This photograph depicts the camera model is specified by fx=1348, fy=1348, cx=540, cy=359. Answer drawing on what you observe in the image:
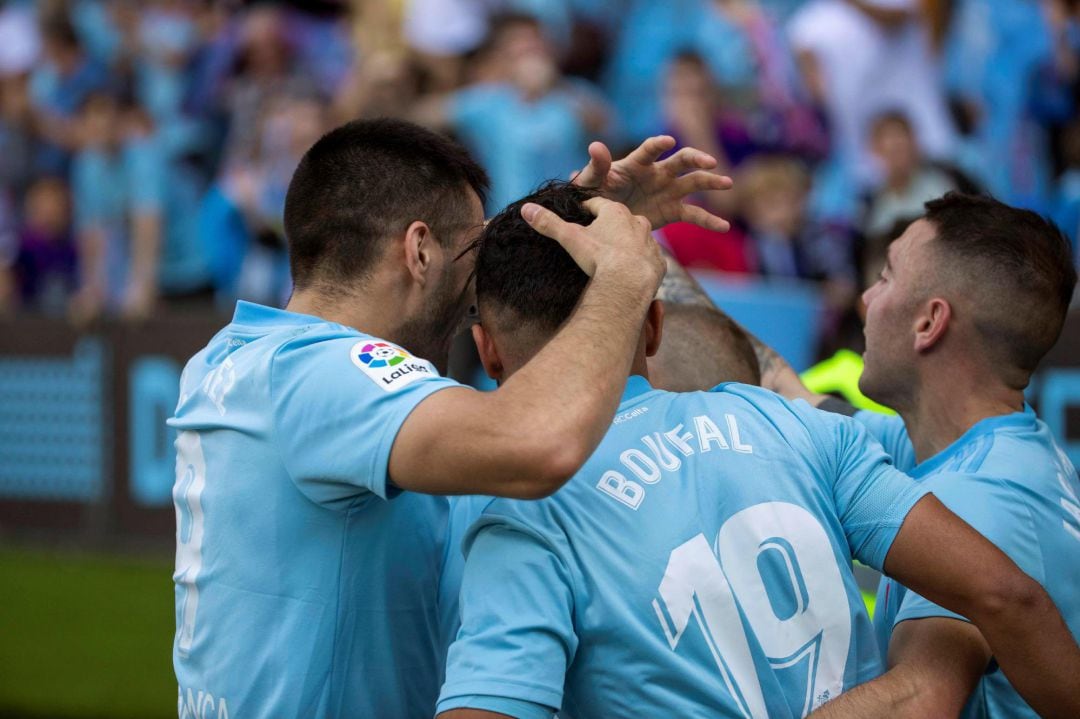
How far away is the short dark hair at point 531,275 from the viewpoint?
97.2 inches

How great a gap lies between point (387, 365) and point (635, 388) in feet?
1.57

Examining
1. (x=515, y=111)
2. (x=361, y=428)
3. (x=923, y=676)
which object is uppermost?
(x=361, y=428)

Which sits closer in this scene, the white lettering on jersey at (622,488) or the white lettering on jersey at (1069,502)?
the white lettering on jersey at (622,488)

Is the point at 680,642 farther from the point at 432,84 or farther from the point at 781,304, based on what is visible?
the point at 432,84

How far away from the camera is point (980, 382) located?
9.83 ft

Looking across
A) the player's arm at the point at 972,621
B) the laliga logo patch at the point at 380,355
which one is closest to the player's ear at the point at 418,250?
the laliga logo patch at the point at 380,355

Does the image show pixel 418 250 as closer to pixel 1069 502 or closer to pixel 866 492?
pixel 866 492

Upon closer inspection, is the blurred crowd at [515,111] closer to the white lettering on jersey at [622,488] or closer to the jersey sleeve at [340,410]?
the white lettering on jersey at [622,488]

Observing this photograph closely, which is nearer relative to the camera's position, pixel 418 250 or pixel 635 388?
pixel 635 388

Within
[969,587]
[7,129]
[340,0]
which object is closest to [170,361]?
[340,0]

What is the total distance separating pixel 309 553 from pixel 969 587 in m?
1.19

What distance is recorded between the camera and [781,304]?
25.0ft

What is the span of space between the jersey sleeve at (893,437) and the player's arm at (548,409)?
1132mm

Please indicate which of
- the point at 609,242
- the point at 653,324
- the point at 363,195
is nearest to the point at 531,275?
the point at 609,242
